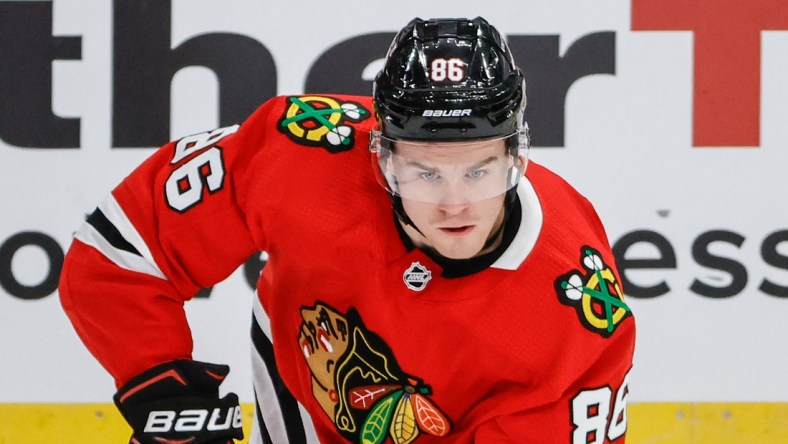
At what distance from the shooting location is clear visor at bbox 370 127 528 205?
5.59ft

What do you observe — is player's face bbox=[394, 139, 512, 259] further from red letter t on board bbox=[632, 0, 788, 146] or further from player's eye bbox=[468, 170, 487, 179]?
red letter t on board bbox=[632, 0, 788, 146]

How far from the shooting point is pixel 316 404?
2084mm

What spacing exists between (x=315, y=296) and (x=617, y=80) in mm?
1132

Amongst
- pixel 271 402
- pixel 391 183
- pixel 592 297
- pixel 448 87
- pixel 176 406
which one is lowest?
pixel 271 402

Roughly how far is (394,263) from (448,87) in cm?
29

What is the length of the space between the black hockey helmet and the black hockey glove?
0.49 m

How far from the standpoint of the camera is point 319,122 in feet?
6.26

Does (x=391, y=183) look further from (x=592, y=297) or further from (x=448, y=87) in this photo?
(x=592, y=297)

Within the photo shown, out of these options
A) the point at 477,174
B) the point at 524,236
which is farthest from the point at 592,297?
the point at 477,174

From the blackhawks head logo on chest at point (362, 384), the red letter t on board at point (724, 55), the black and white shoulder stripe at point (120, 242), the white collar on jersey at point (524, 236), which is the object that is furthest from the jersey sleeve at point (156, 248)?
the red letter t on board at point (724, 55)

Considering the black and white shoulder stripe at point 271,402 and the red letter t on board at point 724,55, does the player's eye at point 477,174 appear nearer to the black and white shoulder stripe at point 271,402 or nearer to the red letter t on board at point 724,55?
the black and white shoulder stripe at point 271,402

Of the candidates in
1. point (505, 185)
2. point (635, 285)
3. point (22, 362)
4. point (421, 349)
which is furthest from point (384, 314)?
point (22, 362)

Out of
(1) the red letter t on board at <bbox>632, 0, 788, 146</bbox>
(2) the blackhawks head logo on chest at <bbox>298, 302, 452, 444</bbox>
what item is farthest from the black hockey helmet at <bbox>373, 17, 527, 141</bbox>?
(1) the red letter t on board at <bbox>632, 0, 788, 146</bbox>

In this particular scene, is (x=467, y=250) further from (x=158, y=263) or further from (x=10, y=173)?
(x=10, y=173)
